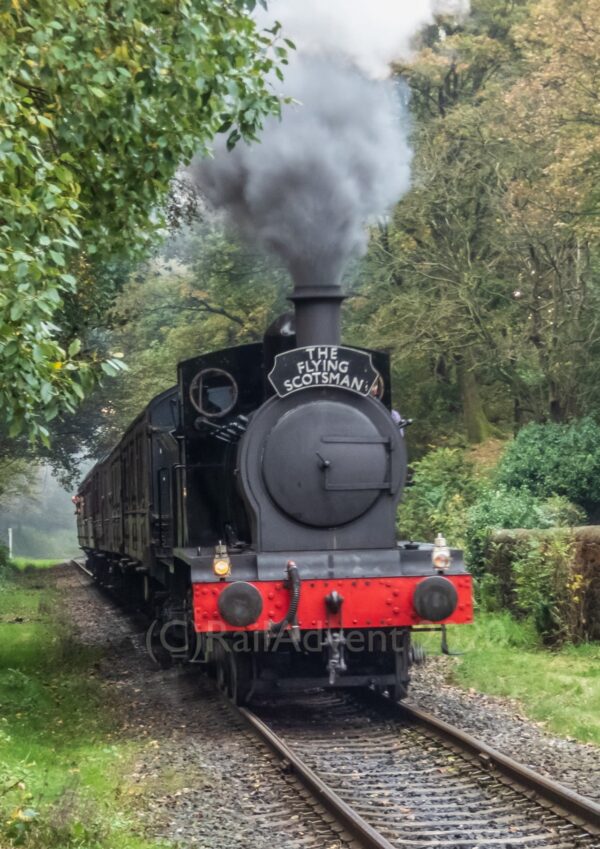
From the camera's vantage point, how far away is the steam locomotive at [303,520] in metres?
8.70

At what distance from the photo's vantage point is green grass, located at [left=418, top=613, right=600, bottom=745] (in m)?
9.02

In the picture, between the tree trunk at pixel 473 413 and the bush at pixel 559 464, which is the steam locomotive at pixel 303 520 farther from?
the tree trunk at pixel 473 413

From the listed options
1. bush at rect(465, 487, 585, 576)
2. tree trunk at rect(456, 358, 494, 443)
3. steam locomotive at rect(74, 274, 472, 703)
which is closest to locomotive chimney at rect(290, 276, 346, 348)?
steam locomotive at rect(74, 274, 472, 703)

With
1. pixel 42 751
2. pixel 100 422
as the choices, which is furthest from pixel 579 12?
pixel 100 422

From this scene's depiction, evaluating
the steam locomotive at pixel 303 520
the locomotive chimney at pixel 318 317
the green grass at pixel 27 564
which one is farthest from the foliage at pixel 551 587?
the green grass at pixel 27 564

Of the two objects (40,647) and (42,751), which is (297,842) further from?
(40,647)

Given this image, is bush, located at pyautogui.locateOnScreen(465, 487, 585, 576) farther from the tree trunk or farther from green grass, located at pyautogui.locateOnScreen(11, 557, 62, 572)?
green grass, located at pyautogui.locateOnScreen(11, 557, 62, 572)

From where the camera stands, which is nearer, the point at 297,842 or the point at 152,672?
the point at 297,842

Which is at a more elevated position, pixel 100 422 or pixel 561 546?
pixel 100 422

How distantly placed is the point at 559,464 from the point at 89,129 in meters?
13.3

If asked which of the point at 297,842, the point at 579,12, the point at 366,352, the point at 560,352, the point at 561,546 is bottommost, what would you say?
the point at 297,842

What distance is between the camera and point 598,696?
9.65 meters

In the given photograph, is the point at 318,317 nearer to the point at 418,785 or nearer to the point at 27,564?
the point at 418,785

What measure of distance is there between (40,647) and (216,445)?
228 inches
